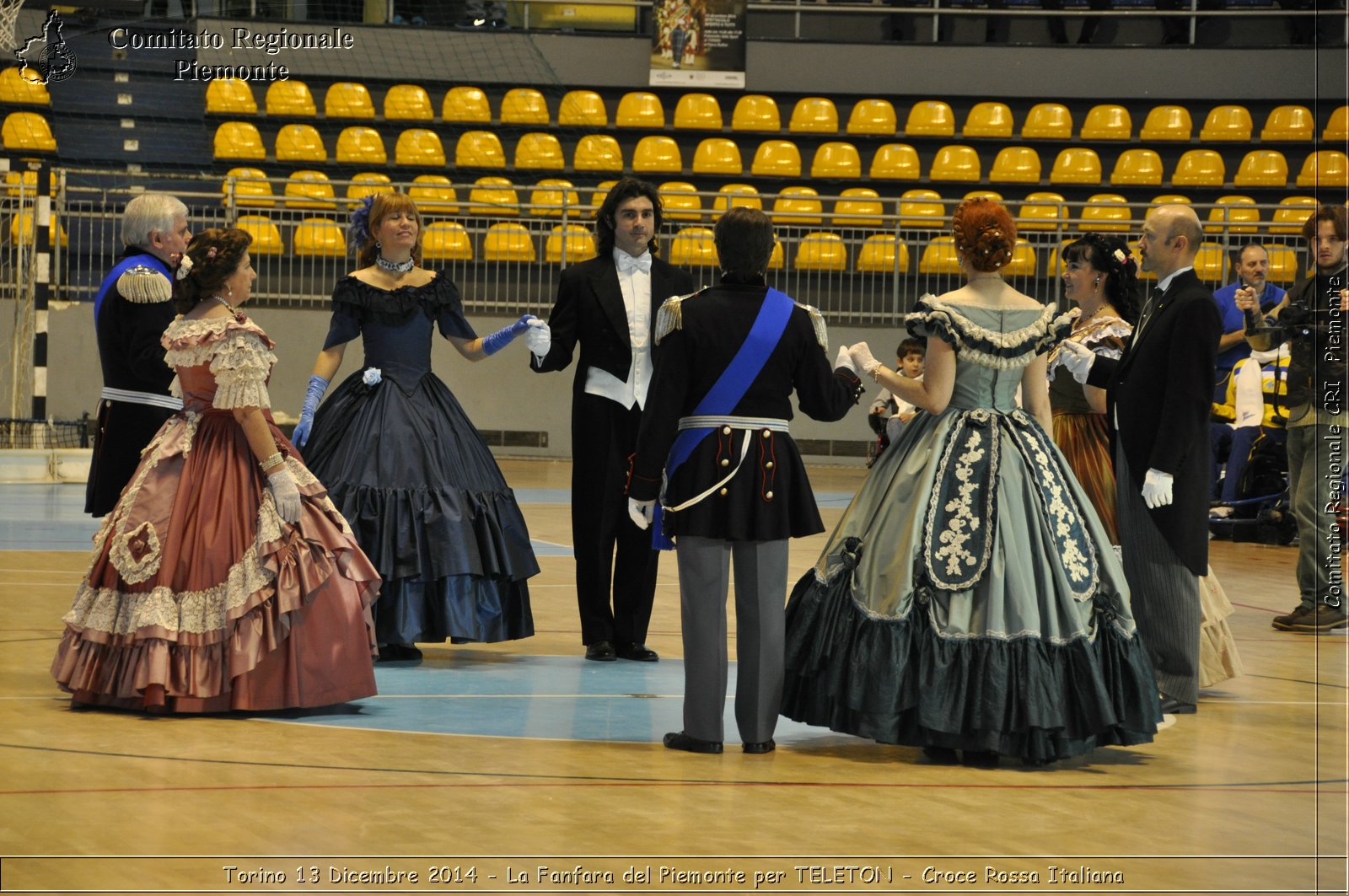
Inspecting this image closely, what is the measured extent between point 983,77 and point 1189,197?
241cm

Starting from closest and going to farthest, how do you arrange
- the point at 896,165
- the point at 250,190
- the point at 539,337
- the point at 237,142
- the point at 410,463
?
the point at 410,463 < the point at 539,337 < the point at 250,190 < the point at 237,142 < the point at 896,165

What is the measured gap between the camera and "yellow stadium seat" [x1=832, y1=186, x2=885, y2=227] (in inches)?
572

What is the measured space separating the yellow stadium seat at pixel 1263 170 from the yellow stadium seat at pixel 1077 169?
4.53 feet

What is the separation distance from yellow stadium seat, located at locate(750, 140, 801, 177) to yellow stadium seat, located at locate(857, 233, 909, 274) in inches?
66.4

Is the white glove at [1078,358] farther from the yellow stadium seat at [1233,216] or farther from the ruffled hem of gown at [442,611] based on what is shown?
the yellow stadium seat at [1233,216]

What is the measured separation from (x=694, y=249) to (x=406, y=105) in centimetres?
371

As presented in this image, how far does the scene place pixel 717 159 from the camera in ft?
51.6

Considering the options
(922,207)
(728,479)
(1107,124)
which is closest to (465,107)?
(922,207)

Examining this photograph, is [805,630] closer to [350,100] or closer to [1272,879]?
[1272,879]

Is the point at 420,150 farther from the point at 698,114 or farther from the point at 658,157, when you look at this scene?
the point at 698,114

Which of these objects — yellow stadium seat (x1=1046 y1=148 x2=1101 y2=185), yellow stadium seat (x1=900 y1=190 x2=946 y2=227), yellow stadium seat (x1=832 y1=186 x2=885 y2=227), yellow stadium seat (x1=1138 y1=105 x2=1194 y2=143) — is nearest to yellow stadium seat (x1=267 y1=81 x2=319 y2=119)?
yellow stadium seat (x1=832 y1=186 x2=885 y2=227)

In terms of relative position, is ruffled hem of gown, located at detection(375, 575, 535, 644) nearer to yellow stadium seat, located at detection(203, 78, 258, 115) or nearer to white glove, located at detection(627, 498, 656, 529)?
white glove, located at detection(627, 498, 656, 529)

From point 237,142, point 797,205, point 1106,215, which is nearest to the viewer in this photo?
point 1106,215

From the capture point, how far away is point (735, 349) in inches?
167
